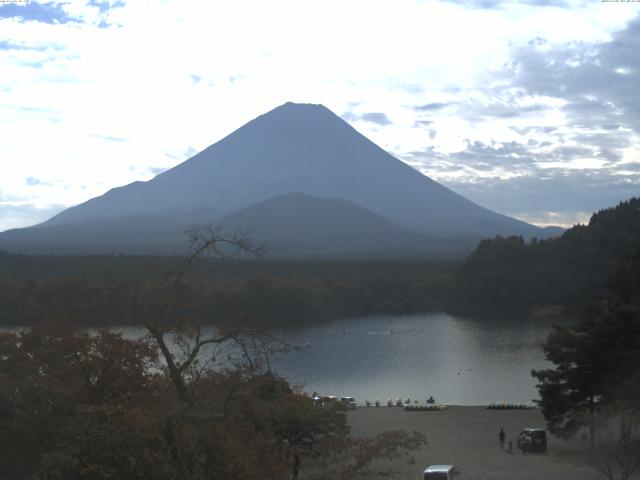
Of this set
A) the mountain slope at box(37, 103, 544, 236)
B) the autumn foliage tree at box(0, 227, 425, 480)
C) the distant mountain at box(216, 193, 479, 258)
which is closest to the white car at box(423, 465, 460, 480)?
the autumn foliage tree at box(0, 227, 425, 480)

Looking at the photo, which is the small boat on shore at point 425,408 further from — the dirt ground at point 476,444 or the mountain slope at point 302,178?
Answer: the mountain slope at point 302,178

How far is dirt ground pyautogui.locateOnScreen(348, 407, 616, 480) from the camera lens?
33.9ft

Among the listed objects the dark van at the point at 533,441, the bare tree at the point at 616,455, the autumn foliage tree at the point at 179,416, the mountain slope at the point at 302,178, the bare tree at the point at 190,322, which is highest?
the mountain slope at the point at 302,178

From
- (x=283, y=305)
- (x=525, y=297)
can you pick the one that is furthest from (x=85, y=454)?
(x=525, y=297)

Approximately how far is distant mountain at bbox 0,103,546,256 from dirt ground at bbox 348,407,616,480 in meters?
109

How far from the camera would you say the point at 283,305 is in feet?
135

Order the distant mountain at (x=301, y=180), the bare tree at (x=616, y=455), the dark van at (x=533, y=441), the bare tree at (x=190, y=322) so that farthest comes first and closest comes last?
1. the distant mountain at (x=301, y=180)
2. the dark van at (x=533, y=441)
3. the bare tree at (x=616, y=455)
4. the bare tree at (x=190, y=322)

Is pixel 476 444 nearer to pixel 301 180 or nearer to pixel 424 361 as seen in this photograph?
pixel 424 361

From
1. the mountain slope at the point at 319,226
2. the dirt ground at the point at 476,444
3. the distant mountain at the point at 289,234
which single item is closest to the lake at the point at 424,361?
the dirt ground at the point at 476,444

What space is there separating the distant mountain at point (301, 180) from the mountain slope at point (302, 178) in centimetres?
16

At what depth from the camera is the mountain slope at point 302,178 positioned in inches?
5084

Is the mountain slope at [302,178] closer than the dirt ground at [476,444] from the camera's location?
No

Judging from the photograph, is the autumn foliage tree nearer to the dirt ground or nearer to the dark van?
the dirt ground

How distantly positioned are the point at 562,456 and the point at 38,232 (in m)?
106
